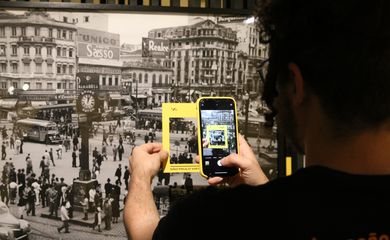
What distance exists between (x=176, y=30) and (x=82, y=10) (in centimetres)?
30

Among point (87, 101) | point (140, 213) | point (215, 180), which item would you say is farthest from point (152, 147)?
point (87, 101)

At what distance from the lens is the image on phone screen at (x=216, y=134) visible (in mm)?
1236

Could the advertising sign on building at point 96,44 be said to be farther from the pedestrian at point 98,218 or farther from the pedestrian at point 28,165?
the pedestrian at point 98,218

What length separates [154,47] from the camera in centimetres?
148

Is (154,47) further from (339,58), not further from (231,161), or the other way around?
(339,58)

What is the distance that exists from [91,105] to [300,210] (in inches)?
38.7

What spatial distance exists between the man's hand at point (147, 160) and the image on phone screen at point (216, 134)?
0.15 meters

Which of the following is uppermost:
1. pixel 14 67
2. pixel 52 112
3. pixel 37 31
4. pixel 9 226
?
pixel 37 31

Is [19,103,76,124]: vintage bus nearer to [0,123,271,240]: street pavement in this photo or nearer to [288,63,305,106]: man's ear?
[0,123,271,240]: street pavement

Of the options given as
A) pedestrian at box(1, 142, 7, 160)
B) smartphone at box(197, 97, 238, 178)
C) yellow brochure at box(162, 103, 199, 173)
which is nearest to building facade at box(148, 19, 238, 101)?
yellow brochure at box(162, 103, 199, 173)

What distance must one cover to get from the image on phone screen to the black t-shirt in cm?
59

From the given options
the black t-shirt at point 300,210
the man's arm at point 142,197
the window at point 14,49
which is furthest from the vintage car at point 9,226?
the black t-shirt at point 300,210

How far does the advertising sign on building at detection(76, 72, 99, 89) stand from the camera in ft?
4.69

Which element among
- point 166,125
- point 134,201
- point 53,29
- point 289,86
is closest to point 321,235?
point 289,86
